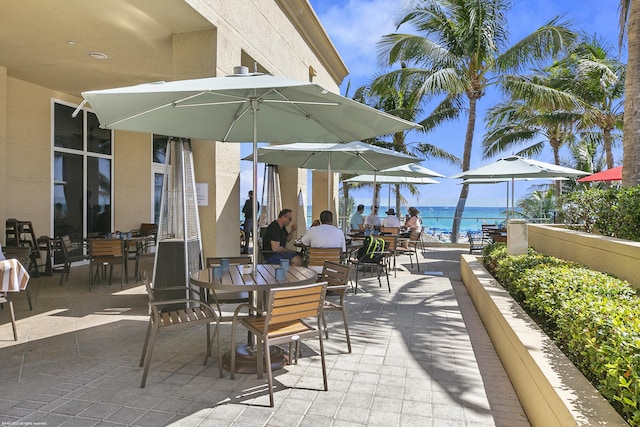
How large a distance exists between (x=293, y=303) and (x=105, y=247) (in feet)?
16.4

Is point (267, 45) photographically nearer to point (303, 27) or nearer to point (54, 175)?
point (303, 27)

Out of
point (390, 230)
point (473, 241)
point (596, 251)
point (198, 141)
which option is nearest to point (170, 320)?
point (198, 141)

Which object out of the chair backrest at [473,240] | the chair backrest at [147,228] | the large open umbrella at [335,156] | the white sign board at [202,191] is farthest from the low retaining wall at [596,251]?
the chair backrest at [147,228]

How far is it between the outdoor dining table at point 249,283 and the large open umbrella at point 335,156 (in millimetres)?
2944

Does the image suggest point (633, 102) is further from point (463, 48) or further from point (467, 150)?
point (463, 48)

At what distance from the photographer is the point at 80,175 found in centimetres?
951

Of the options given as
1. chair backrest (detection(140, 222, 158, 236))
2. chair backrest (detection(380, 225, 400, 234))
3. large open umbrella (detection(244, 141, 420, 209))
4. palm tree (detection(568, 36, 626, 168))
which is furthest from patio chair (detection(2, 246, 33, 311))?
palm tree (detection(568, 36, 626, 168))

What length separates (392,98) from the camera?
61.3ft

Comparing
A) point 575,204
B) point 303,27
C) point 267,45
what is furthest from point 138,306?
point 303,27

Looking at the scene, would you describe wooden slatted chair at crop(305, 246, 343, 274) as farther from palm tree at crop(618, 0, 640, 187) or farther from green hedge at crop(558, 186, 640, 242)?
palm tree at crop(618, 0, 640, 187)

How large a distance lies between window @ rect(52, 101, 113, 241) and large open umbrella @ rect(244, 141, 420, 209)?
4225 millimetres

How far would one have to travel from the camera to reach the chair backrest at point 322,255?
5605mm

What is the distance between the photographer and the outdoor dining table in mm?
3182

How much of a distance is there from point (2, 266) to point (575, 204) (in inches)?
277
